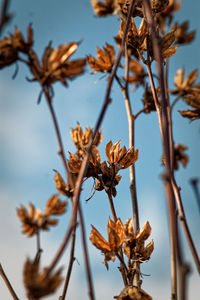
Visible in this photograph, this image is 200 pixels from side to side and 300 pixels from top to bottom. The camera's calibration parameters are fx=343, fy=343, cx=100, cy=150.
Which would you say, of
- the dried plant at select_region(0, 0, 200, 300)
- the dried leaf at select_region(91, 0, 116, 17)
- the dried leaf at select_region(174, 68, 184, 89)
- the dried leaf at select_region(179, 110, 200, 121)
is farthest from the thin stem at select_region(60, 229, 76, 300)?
the dried leaf at select_region(91, 0, 116, 17)

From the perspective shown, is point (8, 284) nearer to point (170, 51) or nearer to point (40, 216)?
point (40, 216)

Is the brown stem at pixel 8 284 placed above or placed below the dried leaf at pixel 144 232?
below

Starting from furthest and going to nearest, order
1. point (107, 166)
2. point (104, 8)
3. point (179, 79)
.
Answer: point (104, 8), point (179, 79), point (107, 166)

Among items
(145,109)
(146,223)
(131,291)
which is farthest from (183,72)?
(131,291)

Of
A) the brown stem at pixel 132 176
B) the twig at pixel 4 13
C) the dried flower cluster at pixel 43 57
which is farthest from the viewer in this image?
the brown stem at pixel 132 176

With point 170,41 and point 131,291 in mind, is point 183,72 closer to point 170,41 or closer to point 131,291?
point 170,41

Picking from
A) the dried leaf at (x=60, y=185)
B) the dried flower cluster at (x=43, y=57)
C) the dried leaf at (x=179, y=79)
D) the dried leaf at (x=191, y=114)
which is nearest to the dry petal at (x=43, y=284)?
the dried flower cluster at (x=43, y=57)

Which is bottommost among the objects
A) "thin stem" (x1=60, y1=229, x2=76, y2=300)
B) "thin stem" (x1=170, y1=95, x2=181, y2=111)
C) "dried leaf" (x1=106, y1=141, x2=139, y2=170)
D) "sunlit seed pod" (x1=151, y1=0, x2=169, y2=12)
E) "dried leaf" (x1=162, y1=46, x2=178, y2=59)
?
"thin stem" (x1=60, y1=229, x2=76, y2=300)

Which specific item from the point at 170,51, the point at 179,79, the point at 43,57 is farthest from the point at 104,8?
the point at 43,57

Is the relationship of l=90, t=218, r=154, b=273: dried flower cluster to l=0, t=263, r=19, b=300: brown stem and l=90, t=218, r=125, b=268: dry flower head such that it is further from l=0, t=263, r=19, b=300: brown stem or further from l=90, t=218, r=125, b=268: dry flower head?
l=0, t=263, r=19, b=300: brown stem

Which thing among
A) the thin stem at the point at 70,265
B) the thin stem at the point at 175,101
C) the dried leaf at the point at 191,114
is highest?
the thin stem at the point at 175,101

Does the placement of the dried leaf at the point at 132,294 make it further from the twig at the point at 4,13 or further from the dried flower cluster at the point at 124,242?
the twig at the point at 4,13
